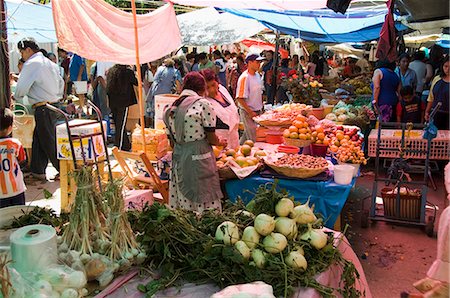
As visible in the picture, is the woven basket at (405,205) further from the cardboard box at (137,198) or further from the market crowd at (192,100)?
the cardboard box at (137,198)

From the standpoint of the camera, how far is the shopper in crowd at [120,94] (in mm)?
8734

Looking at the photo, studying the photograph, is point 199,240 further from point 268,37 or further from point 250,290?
point 268,37

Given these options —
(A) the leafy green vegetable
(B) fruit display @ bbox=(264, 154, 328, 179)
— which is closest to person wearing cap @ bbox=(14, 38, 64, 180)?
(B) fruit display @ bbox=(264, 154, 328, 179)

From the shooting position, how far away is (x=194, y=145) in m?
4.18

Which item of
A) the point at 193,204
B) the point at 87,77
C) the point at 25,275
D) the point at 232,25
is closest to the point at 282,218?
the point at 25,275

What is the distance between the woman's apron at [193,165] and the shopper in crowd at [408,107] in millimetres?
4782

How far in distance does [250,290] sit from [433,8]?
16.4ft

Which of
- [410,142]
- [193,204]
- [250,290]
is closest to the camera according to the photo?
[250,290]

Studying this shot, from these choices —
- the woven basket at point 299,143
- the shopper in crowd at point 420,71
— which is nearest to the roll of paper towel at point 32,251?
the woven basket at point 299,143

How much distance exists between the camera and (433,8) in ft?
18.2

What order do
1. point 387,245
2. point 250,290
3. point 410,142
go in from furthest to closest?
1. point 410,142
2. point 387,245
3. point 250,290

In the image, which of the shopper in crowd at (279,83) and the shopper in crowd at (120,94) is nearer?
the shopper in crowd at (120,94)

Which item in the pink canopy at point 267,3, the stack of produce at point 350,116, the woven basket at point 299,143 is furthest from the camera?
the stack of produce at point 350,116

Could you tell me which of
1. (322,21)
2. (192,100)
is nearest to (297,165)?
(192,100)
